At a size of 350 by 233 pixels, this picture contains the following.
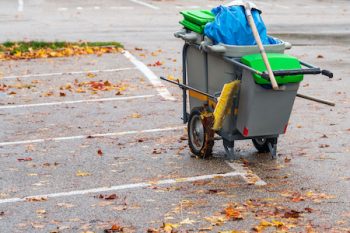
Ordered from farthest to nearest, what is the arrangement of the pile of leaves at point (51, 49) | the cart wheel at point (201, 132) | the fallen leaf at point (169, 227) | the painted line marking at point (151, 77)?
the pile of leaves at point (51, 49)
the painted line marking at point (151, 77)
the cart wheel at point (201, 132)
the fallen leaf at point (169, 227)

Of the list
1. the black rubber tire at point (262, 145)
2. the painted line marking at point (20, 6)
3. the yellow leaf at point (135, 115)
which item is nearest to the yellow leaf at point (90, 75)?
the yellow leaf at point (135, 115)

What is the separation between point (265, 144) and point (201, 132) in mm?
708

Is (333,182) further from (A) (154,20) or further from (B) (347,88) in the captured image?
(A) (154,20)

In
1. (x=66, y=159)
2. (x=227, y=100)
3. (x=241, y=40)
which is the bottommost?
(x=66, y=159)

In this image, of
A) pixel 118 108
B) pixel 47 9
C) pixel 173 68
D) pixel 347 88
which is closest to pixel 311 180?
pixel 118 108

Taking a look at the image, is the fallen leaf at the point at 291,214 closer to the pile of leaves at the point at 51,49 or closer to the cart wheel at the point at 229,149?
the cart wheel at the point at 229,149

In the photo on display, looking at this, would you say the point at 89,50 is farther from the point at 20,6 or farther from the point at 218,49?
the point at 20,6

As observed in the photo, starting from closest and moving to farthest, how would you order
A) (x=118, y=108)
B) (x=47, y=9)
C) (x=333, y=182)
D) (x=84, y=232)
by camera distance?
(x=84, y=232), (x=333, y=182), (x=118, y=108), (x=47, y=9)

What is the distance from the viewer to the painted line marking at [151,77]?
484 inches

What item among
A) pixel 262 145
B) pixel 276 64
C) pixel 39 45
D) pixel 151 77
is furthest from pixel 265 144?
pixel 39 45

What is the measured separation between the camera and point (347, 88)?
12492 millimetres

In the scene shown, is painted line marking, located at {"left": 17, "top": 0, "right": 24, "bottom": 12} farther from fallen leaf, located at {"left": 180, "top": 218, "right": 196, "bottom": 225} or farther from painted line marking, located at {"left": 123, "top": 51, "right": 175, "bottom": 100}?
fallen leaf, located at {"left": 180, "top": 218, "right": 196, "bottom": 225}

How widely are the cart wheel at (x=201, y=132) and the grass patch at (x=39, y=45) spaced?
333 inches

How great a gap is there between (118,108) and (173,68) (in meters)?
3.41
